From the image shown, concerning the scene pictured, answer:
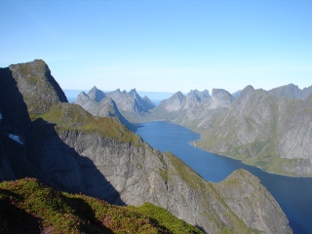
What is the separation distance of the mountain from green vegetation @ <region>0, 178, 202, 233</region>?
112 metres

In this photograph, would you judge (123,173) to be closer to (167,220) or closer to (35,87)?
(35,87)

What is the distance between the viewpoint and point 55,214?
23.2 metres

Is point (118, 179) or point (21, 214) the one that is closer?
point (21, 214)

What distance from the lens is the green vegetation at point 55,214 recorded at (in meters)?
21.7

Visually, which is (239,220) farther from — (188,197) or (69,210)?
(69,210)

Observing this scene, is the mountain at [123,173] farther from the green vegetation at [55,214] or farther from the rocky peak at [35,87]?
the green vegetation at [55,214]

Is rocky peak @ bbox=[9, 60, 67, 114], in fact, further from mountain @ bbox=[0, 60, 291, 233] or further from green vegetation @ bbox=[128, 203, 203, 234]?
green vegetation @ bbox=[128, 203, 203, 234]

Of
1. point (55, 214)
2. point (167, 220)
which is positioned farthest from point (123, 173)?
point (55, 214)

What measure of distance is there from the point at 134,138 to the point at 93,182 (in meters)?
30.4

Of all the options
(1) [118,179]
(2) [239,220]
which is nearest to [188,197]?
(2) [239,220]

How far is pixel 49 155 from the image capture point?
151000 millimetres

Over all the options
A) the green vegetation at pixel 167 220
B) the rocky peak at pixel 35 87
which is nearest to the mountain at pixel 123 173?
the rocky peak at pixel 35 87

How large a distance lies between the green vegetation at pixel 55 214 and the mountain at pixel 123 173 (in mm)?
111748

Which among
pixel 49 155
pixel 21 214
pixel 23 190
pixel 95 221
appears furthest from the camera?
pixel 49 155
